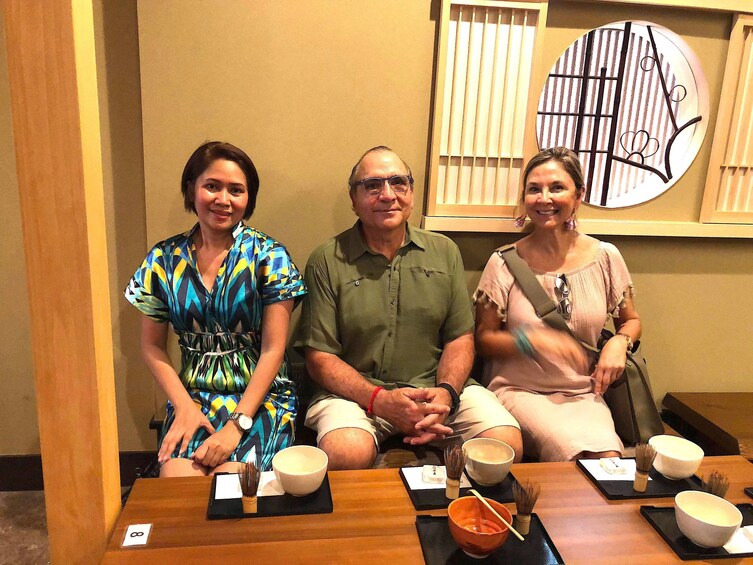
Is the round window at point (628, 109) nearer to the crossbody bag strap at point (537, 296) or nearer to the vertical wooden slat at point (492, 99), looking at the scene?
the vertical wooden slat at point (492, 99)

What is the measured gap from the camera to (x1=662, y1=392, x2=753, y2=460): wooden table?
2.07 metres

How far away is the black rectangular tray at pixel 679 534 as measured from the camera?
3.52 ft

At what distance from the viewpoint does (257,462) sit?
5.34 feet

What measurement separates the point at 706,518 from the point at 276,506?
91 cm

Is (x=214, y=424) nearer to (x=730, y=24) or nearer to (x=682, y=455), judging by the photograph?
(x=682, y=455)

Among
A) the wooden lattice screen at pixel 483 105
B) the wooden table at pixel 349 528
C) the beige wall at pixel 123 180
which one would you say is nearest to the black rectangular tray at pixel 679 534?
the wooden table at pixel 349 528

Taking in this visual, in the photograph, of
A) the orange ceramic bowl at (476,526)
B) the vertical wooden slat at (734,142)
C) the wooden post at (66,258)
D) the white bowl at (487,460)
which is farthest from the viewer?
the vertical wooden slat at (734,142)

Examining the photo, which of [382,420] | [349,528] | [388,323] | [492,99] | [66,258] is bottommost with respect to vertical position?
[382,420]

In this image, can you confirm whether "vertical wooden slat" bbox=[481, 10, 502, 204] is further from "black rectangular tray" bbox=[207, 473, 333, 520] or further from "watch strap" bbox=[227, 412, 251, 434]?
"black rectangular tray" bbox=[207, 473, 333, 520]

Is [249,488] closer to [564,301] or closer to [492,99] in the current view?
[564,301]

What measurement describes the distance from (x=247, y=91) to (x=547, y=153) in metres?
1.16

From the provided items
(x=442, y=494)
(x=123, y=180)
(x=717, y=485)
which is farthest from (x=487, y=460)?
(x=123, y=180)

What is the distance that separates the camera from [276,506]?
117 cm

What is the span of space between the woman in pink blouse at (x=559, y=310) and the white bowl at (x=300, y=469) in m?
0.89
